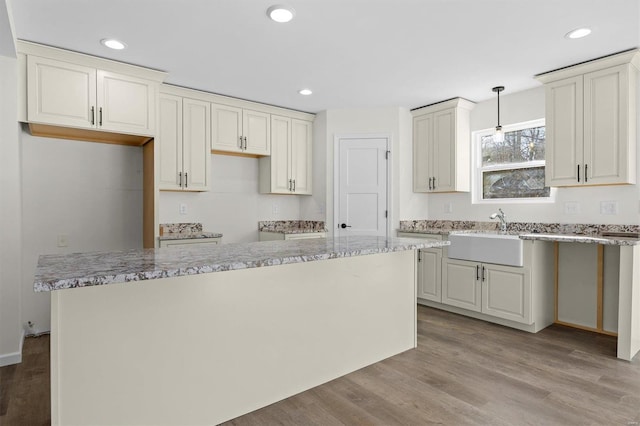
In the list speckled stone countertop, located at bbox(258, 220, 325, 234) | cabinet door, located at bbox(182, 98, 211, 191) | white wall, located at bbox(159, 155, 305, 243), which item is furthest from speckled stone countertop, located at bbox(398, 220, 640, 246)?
cabinet door, located at bbox(182, 98, 211, 191)

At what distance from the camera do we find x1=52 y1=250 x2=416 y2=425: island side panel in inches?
57.2

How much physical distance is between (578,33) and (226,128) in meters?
3.33

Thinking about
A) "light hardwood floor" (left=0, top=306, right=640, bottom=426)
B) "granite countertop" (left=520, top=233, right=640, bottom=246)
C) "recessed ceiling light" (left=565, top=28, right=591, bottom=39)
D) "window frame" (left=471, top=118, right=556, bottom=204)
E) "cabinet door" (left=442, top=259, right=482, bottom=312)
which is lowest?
"light hardwood floor" (left=0, top=306, right=640, bottom=426)

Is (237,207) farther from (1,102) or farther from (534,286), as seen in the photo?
(534,286)

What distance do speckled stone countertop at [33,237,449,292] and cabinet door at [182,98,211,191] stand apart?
2.03 meters

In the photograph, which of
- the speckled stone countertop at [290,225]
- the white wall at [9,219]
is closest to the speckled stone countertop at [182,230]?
the speckled stone countertop at [290,225]

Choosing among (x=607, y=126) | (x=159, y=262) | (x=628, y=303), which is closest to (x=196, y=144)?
(x=159, y=262)

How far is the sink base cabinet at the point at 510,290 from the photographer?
327cm

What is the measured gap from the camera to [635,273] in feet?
8.78

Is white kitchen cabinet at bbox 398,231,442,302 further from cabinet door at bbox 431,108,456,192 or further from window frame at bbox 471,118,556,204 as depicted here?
window frame at bbox 471,118,556,204

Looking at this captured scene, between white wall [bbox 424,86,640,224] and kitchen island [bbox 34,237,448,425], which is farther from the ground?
white wall [bbox 424,86,640,224]

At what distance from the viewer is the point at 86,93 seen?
10.2 ft

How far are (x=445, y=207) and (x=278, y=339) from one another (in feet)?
11.1

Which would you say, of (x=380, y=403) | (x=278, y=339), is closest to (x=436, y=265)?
(x=380, y=403)
